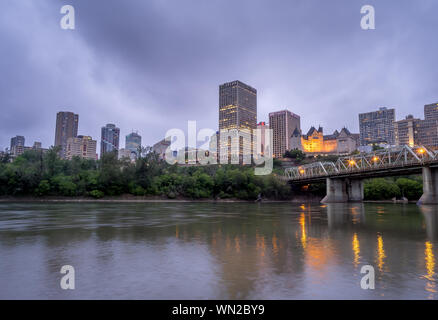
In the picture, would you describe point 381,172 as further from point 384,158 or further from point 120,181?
point 120,181

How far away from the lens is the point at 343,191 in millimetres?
96625

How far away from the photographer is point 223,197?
10875cm

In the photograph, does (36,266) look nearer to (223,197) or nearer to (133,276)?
(133,276)

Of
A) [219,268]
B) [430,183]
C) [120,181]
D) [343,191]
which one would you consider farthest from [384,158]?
[219,268]

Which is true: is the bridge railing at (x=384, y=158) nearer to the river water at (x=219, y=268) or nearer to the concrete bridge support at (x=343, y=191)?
the concrete bridge support at (x=343, y=191)

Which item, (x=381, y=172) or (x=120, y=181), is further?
(x=120, y=181)

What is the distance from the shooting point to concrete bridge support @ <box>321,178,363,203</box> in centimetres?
9456

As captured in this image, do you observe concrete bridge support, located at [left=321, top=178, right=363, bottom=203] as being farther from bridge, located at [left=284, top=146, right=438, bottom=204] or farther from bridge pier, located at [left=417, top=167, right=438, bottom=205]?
bridge pier, located at [left=417, top=167, right=438, bottom=205]

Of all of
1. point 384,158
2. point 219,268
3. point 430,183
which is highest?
point 384,158

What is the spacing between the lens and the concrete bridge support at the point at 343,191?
9456cm

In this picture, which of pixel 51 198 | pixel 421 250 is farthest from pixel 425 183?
pixel 51 198
